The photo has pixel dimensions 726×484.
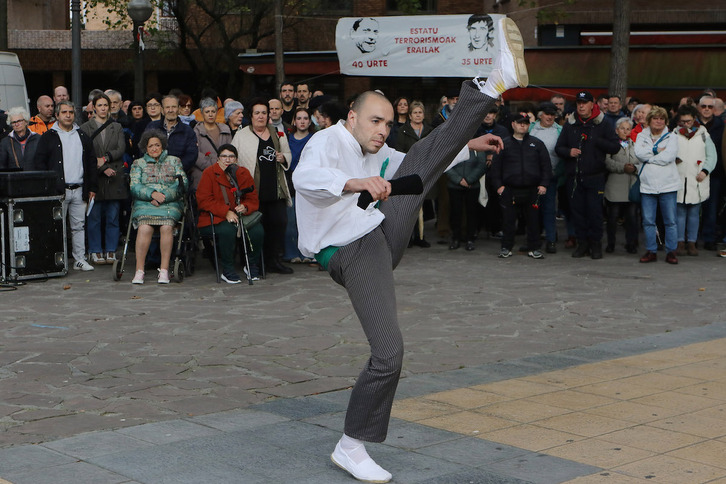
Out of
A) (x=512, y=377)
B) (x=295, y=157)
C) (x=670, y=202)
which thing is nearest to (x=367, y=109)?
(x=512, y=377)

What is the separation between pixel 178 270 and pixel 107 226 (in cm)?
183

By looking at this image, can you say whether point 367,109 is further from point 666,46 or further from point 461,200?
point 666,46

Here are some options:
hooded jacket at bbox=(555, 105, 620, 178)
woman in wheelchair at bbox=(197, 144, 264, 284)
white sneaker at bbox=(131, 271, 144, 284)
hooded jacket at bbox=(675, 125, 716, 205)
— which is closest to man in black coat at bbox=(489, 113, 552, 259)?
hooded jacket at bbox=(555, 105, 620, 178)

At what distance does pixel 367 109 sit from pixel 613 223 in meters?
9.82

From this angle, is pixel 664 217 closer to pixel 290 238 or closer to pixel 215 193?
pixel 290 238

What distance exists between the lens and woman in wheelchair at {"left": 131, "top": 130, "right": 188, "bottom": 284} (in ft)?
38.7

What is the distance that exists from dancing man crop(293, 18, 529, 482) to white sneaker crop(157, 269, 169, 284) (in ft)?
21.7

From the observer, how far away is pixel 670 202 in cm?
1361

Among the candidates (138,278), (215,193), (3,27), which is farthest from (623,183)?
(3,27)

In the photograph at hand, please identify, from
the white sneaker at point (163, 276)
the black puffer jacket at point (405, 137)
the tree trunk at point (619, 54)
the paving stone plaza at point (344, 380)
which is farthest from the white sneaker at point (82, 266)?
the tree trunk at point (619, 54)

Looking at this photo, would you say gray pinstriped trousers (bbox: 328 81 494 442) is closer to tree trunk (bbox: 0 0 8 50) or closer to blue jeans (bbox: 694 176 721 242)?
blue jeans (bbox: 694 176 721 242)

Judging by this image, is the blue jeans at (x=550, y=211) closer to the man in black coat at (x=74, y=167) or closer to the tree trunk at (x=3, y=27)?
the man in black coat at (x=74, y=167)

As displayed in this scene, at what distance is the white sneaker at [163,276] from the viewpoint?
11700 mm

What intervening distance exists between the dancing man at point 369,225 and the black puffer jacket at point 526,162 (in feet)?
28.5
